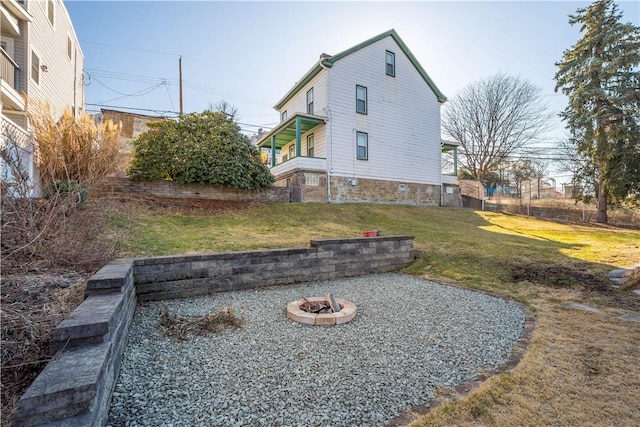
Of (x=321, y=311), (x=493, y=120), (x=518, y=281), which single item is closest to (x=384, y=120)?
(x=518, y=281)

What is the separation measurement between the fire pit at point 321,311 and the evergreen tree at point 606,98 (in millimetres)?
17562

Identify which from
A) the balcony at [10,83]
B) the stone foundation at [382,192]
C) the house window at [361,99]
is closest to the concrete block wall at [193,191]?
the stone foundation at [382,192]

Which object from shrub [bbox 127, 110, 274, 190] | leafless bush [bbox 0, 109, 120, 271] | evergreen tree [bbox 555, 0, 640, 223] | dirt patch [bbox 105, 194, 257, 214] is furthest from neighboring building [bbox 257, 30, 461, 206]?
leafless bush [bbox 0, 109, 120, 271]

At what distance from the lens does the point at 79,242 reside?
12.5 ft

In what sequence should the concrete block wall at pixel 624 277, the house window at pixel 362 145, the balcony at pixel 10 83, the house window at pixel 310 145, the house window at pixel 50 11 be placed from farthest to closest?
the house window at pixel 310 145
the house window at pixel 362 145
the house window at pixel 50 11
the balcony at pixel 10 83
the concrete block wall at pixel 624 277

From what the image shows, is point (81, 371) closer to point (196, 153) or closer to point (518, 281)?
point (518, 281)

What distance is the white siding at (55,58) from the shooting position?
10.7 m

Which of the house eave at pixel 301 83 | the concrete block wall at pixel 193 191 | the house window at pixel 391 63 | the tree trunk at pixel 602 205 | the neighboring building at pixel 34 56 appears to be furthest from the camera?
the house window at pixel 391 63

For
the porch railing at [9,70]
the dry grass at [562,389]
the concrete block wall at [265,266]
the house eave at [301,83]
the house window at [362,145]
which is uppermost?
the house eave at [301,83]

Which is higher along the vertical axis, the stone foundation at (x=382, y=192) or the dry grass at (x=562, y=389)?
the stone foundation at (x=382, y=192)

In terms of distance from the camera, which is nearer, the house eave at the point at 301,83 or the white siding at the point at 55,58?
the white siding at the point at 55,58

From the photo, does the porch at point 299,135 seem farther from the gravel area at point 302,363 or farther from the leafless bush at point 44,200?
the gravel area at point 302,363

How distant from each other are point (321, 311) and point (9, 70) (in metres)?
13.0

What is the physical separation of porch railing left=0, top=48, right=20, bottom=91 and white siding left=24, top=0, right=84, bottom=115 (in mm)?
326
